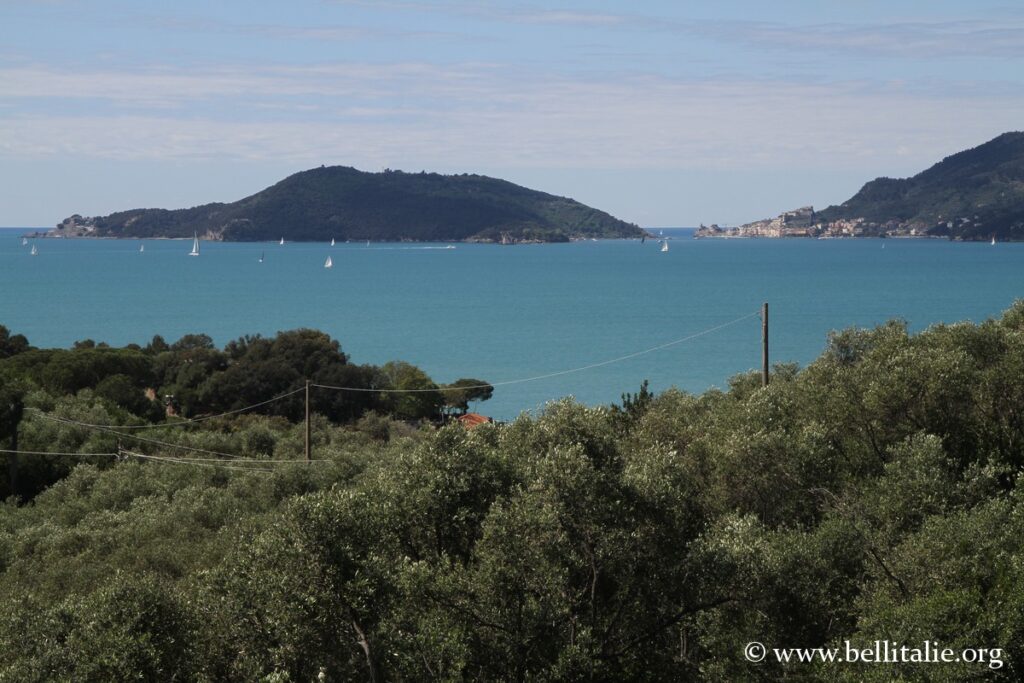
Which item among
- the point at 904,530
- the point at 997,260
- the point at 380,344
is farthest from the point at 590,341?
the point at 997,260

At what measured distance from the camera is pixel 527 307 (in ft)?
391

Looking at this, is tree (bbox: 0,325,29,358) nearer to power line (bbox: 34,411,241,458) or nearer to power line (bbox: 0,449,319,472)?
power line (bbox: 34,411,241,458)

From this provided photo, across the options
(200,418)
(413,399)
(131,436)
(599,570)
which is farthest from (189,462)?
(599,570)

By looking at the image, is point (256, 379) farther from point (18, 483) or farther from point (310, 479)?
point (310, 479)

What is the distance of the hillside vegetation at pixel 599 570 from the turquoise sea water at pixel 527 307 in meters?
41.2

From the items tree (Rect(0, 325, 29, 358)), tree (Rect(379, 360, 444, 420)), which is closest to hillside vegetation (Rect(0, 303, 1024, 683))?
tree (Rect(379, 360, 444, 420))

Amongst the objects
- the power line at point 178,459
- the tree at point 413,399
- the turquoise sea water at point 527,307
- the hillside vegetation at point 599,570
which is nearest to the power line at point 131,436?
the power line at point 178,459

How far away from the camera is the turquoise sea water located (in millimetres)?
77938

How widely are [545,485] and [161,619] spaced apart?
188 inches

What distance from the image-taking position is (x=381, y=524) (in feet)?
43.1

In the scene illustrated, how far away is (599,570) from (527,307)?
350 ft

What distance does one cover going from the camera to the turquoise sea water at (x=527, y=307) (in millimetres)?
77938

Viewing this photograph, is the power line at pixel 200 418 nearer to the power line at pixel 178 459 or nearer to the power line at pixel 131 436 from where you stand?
the power line at pixel 131 436

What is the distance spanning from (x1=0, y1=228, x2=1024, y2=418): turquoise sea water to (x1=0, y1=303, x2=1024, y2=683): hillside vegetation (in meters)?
41.2
